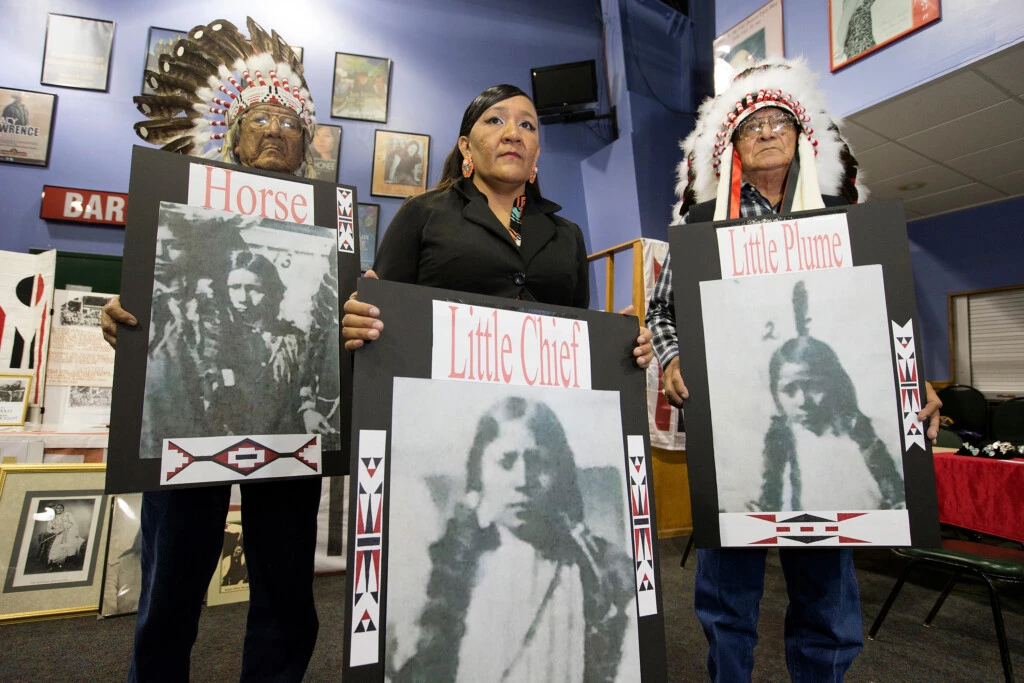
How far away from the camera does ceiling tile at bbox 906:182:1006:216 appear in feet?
17.5

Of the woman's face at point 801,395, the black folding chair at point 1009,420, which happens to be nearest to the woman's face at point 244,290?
the woman's face at point 801,395

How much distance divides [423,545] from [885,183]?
19.2ft

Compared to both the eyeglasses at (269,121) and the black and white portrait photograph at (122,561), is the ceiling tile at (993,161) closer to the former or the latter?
the eyeglasses at (269,121)

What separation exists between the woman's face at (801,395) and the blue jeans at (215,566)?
3.33 ft

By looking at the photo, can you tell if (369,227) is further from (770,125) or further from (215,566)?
(215,566)

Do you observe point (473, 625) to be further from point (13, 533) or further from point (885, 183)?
point (885, 183)

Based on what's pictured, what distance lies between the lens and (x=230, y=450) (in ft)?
3.48

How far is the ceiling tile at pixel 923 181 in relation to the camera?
491 centimetres

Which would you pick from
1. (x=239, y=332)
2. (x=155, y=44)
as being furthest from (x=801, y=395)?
(x=155, y=44)

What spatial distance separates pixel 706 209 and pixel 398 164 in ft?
11.9

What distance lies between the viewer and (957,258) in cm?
594

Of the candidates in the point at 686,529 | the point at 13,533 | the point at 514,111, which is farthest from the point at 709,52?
the point at 13,533

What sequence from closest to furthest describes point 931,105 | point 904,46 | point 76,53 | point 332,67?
point 904,46
point 931,105
point 76,53
point 332,67

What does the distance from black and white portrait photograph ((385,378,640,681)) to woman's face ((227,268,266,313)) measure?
46 centimetres
